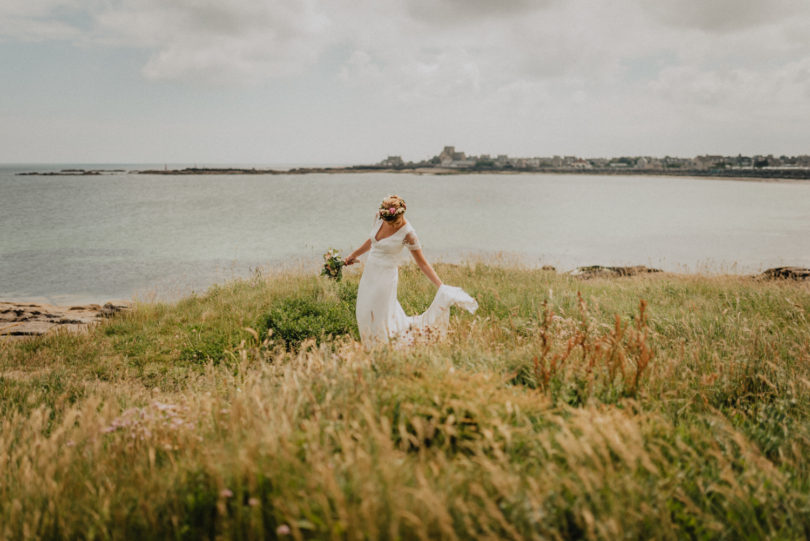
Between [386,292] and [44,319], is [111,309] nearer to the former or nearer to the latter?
[44,319]

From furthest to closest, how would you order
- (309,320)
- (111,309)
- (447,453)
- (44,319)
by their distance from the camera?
1. (111,309)
2. (44,319)
3. (309,320)
4. (447,453)

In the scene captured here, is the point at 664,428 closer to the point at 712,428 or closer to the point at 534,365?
the point at 712,428

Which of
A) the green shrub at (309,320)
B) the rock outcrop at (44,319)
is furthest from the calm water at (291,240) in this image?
the green shrub at (309,320)

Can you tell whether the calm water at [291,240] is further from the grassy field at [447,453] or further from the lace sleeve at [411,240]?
the grassy field at [447,453]

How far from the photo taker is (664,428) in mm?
3701

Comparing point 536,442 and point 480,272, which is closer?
point 536,442

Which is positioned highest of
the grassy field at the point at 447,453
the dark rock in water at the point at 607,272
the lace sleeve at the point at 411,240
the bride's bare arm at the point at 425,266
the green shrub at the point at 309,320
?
the lace sleeve at the point at 411,240

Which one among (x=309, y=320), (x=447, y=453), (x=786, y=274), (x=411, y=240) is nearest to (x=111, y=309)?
(x=309, y=320)

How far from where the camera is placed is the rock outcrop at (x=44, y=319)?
36.0 ft

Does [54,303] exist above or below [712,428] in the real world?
below

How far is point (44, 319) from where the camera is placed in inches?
492

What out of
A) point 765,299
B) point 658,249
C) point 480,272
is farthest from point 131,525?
point 658,249

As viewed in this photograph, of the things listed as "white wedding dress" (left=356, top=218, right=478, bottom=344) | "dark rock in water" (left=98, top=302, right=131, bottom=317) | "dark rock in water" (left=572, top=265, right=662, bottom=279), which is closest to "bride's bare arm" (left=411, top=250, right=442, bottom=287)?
"white wedding dress" (left=356, top=218, right=478, bottom=344)

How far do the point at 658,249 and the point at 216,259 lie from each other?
2900 cm
